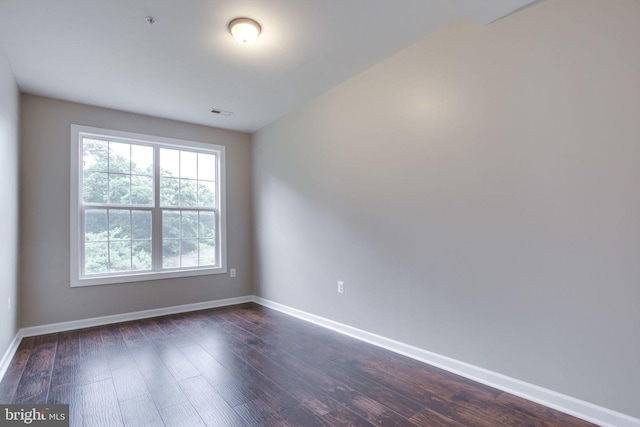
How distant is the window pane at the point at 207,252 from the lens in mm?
4547

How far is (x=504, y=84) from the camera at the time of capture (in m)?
2.13

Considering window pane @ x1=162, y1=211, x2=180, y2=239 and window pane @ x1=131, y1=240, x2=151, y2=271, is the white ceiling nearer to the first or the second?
window pane @ x1=162, y1=211, x2=180, y2=239

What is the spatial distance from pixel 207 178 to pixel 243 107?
1.28 metres

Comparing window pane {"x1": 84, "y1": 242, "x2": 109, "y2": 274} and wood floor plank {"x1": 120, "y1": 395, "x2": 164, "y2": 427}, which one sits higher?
window pane {"x1": 84, "y1": 242, "x2": 109, "y2": 274}

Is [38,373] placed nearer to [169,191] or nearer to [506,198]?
[169,191]

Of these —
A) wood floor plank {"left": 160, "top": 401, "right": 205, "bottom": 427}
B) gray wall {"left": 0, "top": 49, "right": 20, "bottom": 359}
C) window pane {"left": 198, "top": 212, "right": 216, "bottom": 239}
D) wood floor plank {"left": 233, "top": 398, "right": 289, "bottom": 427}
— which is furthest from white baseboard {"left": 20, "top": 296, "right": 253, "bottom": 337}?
wood floor plank {"left": 233, "top": 398, "right": 289, "bottom": 427}

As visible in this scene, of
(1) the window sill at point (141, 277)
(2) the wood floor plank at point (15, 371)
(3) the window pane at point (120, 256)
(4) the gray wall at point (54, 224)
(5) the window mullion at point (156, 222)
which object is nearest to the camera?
(2) the wood floor plank at point (15, 371)

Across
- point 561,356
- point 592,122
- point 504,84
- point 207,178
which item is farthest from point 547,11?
point 207,178

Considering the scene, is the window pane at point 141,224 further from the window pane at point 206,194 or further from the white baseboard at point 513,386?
the white baseboard at point 513,386

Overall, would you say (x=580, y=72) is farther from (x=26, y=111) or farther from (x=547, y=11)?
(x=26, y=111)

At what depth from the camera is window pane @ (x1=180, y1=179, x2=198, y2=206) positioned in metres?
4.42

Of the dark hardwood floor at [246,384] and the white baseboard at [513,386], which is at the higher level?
the white baseboard at [513,386]

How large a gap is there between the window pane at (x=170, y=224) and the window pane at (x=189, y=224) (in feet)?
0.21

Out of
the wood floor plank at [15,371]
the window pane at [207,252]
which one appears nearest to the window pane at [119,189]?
the window pane at [207,252]
